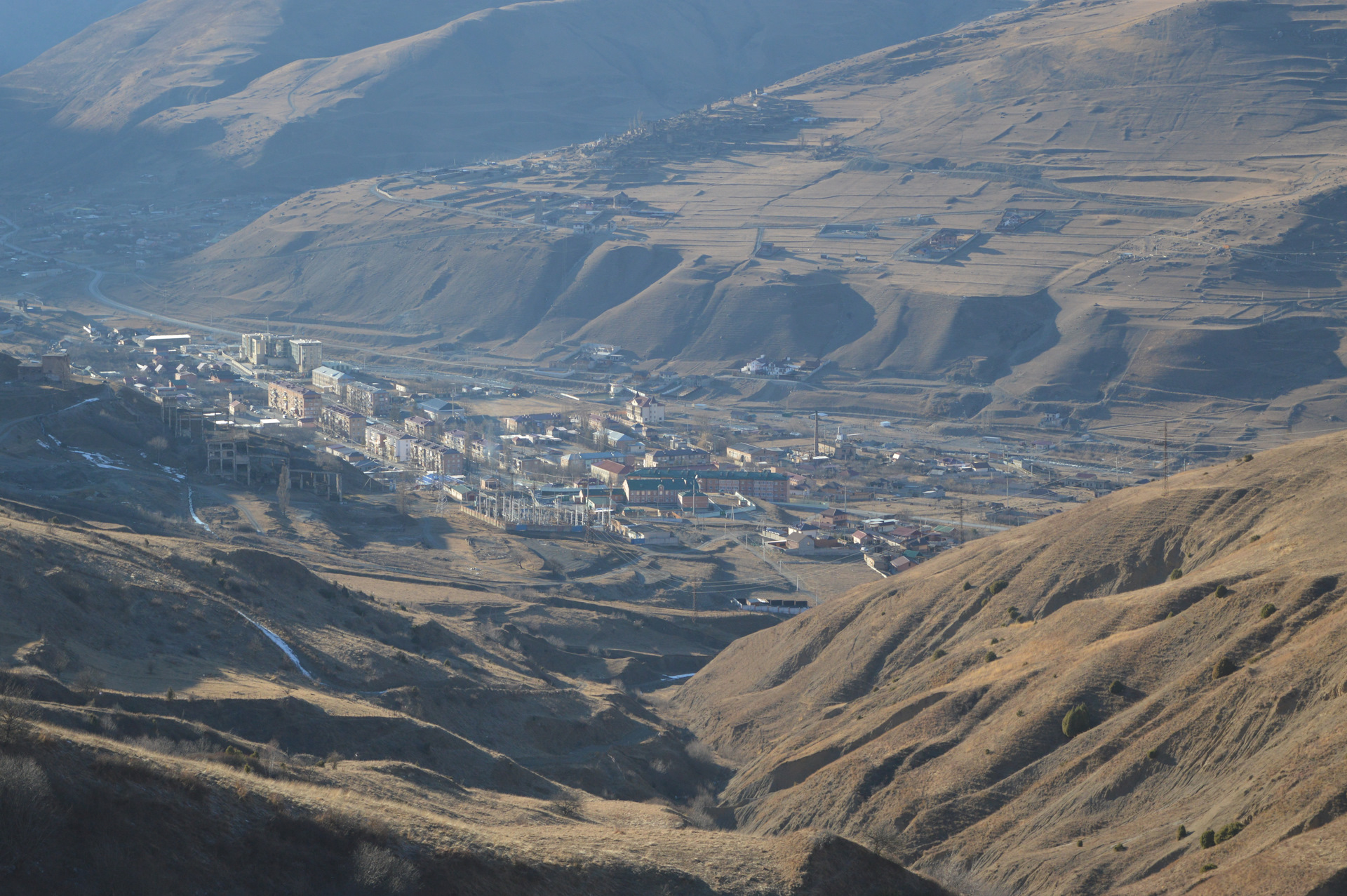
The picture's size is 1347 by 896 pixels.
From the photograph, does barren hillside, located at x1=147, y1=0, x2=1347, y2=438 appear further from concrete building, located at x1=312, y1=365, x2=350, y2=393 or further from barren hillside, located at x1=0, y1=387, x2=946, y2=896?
barren hillside, located at x1=0, y1=387, x2=946, y2=896

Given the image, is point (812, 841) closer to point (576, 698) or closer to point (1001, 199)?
point (576, 698)

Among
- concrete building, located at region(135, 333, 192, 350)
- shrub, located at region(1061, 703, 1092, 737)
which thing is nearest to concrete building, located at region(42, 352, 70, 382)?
concrete building, located at region(135, 333, 192, 350)

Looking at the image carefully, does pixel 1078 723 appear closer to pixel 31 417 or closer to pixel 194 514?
pixel 194 514

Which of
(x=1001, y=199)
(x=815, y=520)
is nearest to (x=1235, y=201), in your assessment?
(x=1001, y=199)

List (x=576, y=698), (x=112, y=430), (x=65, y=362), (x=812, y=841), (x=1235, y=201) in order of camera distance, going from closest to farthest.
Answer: (x=812, y=841)
(x=576, y=698)
(x=112, y=430)
(x=65, y=362)
(x=1235, y=201)

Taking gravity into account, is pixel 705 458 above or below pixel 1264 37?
below
